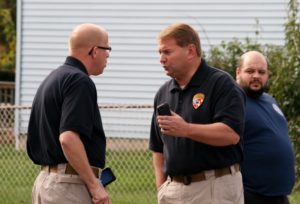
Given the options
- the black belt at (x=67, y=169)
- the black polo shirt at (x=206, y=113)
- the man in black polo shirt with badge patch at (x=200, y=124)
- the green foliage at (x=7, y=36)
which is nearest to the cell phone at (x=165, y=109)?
the man in black polo shirt with badge patch at (x=200, y=124)

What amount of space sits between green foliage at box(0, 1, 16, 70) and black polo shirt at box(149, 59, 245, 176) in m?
24.4

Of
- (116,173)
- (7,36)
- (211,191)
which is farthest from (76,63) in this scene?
(7,36)

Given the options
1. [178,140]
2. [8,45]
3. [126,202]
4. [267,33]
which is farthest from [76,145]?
[8,45]

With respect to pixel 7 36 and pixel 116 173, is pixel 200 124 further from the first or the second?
pixel 7 36

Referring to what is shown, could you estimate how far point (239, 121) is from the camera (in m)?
5.60

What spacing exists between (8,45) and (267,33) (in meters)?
16.7

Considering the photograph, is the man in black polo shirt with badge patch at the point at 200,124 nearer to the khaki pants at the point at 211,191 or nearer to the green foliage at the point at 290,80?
the khaki pants at the point at 211,191

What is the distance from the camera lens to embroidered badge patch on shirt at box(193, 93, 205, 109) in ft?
18.6

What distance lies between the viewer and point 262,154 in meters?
6.46

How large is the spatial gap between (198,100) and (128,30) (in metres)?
13.0

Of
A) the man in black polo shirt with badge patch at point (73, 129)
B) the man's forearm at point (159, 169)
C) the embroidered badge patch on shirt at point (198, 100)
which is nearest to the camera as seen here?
the man in black polo shirt with badge patch at point (73, 129)

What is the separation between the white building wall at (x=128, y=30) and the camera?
17.5 m

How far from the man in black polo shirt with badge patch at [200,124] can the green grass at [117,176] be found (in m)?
4.95

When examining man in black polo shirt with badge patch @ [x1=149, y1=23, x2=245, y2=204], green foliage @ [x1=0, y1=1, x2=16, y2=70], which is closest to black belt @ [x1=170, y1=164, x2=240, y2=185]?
man in black polo shirt with badge patch @ [x1=149, y1=23, x2=245, y2=204]
